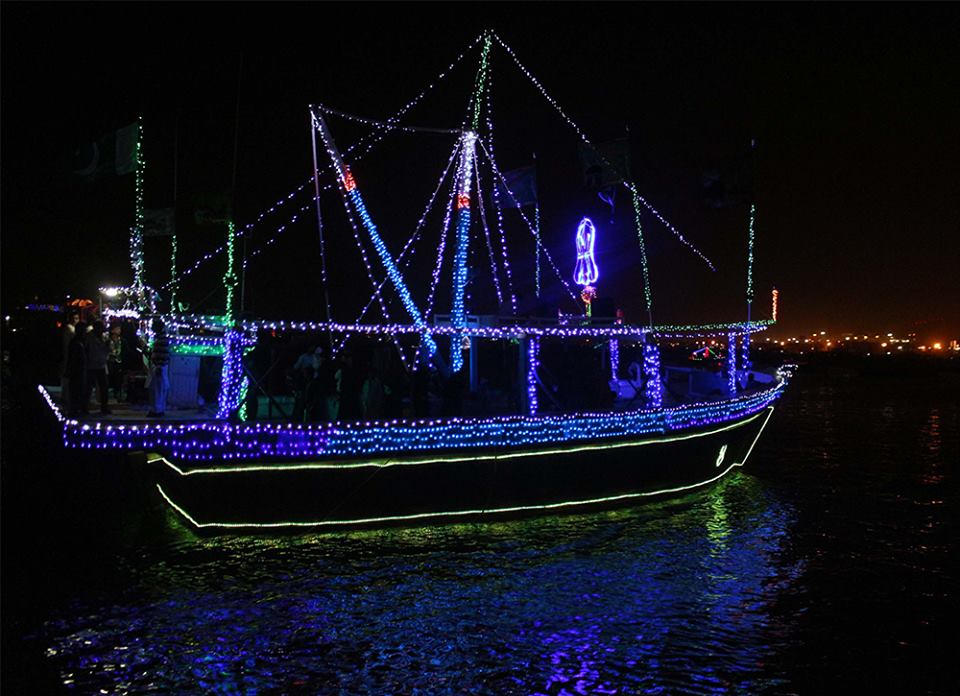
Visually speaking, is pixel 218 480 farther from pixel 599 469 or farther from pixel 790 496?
pixel 790 496

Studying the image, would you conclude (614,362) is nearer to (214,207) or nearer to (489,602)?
(214,207)

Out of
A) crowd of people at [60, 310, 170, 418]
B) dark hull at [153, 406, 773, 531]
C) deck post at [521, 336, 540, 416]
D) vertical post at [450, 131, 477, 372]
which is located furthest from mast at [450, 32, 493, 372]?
crowd of people at [60, 310, 170, 418]

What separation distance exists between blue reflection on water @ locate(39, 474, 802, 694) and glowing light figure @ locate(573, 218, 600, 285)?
7500mm

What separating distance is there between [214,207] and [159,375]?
558cm

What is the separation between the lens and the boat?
10.6 meters

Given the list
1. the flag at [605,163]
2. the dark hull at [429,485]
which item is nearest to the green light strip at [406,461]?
the dark hull at [429,485]

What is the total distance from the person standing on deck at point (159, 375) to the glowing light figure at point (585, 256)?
937 centimetres

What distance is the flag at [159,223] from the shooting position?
62.6ft

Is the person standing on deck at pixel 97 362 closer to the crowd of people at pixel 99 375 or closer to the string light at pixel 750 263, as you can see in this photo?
the crowd of people at pixel 99 375

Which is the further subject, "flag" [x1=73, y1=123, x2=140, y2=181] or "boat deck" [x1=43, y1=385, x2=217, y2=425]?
"flag" [x1=73, y1=123, x2=140, y2=181]

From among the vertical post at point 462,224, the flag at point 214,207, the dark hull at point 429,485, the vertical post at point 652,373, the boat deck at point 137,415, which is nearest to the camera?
the dark hull at point 429,485

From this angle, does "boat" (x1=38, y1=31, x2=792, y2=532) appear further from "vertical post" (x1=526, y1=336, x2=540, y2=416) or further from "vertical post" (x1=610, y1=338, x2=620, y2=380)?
"vertical post" (x1=610, y1=338, x2=620, y2=380)

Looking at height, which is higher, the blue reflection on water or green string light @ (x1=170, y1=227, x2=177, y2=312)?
green string light @ (x1=170, y1=227, x2=177, y2=312)

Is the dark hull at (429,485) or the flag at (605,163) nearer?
the dark hull at (429,485)
